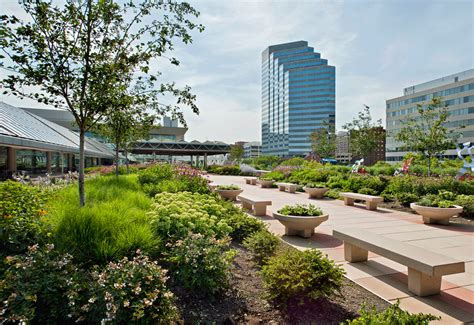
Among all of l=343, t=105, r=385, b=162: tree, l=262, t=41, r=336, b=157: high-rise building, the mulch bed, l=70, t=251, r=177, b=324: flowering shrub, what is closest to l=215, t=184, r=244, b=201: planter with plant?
the mulch bed

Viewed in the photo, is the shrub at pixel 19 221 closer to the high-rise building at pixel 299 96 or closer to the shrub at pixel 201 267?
the shrub at pixel 201 267

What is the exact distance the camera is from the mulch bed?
284cm

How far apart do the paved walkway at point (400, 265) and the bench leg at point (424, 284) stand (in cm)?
7

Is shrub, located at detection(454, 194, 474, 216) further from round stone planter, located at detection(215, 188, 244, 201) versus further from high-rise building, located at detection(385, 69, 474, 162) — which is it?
high-rise building, located at detection(385, 69, 474, 162)

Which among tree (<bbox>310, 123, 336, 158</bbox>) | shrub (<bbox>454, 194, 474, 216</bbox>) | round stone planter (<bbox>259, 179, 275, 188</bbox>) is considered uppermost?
tree (<bbox>310, 123, 336, 158</bbox>)

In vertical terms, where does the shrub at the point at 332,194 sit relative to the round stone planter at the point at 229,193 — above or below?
below

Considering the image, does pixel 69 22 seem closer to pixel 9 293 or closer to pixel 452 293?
pixel 9 293

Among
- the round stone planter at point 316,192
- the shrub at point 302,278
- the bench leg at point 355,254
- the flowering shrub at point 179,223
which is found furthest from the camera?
the round stone planter at point 316,192

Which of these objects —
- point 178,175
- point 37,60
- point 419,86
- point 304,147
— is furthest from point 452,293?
point 304,147

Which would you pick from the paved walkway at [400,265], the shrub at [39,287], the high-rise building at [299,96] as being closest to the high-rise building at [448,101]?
the high-rise building at [299,96]

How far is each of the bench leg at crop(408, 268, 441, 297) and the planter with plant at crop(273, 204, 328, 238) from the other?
2371 millimetres

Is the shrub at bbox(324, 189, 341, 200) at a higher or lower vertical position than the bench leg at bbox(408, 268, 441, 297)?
lower

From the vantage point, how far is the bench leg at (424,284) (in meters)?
3.48

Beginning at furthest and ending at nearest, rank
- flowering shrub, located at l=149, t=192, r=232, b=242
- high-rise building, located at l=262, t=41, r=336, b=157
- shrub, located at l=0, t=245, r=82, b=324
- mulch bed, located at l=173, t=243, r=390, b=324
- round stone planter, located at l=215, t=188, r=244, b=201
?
1. high-rise building, located at l=262, t=41, r=336, b=157
2. round stone planter, located at l=215, t=188, r=244, b=201
3. flowering shrub, located at l=149, t=192, r=232, b=242
4. mulch bed, located at l=173, t=243, r=390, b=324
5. shrub, located at l=0, t=245, r=82, b=324
